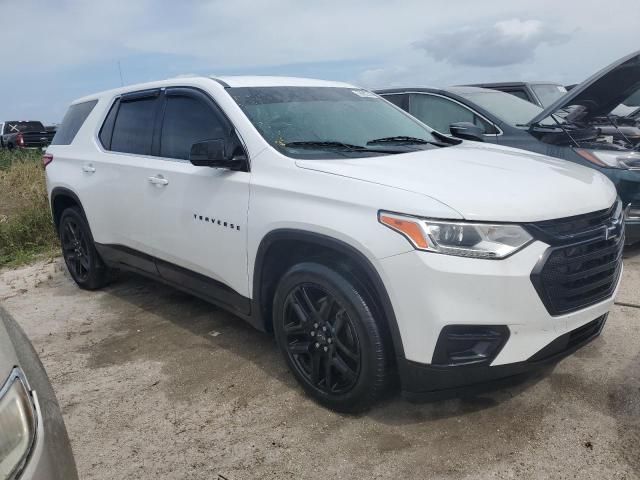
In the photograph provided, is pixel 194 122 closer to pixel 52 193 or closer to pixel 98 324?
pixel 98 324

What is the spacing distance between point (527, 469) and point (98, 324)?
344 centimetres

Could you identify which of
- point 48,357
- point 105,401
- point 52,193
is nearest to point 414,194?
point 105,401

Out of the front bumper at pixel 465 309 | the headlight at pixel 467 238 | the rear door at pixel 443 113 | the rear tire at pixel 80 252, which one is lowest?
the rear tire at pixel 80 252

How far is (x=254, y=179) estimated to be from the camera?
3.27 metres

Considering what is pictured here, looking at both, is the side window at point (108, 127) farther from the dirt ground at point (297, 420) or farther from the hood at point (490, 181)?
the hood at point (490, 181)

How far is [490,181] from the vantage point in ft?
9.12

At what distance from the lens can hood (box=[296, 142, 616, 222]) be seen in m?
2.56

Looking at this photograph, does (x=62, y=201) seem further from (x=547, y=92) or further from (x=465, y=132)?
(x=547, y=92)

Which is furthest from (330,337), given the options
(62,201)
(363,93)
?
(62,201)

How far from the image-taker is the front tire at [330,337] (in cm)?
274

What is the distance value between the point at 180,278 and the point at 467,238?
2.26 metres

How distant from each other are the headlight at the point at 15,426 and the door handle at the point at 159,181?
2.46 meters

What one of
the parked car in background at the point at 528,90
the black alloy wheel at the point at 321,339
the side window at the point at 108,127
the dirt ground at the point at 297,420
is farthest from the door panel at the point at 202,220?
the parked car in background at the point at 528,90

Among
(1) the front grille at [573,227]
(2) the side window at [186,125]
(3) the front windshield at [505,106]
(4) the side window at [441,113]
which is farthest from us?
(3) the front windshield at [505,106]
